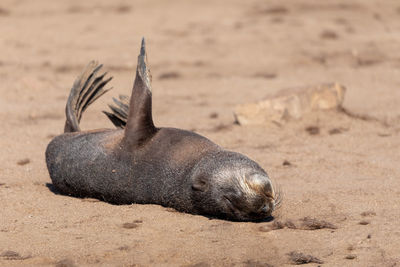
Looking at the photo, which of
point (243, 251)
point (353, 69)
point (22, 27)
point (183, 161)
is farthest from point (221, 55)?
point (243, 251)

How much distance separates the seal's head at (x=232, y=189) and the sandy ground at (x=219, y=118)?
0.36 feet

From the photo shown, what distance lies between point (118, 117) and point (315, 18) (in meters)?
7.17

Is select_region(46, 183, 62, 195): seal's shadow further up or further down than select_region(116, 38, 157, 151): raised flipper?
further down

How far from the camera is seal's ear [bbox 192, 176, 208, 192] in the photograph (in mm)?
5648

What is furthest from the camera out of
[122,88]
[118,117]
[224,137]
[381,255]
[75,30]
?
[75,30]

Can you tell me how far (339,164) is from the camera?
719 cm

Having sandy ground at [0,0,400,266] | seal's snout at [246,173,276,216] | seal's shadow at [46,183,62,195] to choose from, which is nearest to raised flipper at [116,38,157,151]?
sandy ground at [0,0,400,266]

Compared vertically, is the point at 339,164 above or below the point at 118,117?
below

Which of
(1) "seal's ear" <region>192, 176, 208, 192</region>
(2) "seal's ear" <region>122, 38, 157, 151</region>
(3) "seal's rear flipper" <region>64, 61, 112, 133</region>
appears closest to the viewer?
(1) "seal's ear" <region>192, 176, 208, 192</region>

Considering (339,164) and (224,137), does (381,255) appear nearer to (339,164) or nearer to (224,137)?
(339,164)

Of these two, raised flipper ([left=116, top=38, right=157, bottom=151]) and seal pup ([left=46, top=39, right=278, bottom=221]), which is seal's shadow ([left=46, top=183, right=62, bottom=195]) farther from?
raised flipper ([left=116, top=38, right=157, bottom=151])

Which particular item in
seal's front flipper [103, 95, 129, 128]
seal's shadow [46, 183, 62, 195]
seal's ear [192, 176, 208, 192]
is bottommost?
seal's shadow [46, 183, 62, 195]

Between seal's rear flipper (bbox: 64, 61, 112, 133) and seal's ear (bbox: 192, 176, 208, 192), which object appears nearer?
seal's ear (bbox: 192, 176, 208, 192)

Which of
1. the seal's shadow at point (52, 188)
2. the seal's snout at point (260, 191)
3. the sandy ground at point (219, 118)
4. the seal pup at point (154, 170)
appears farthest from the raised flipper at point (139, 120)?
the seal's snout at point (260, 191)
